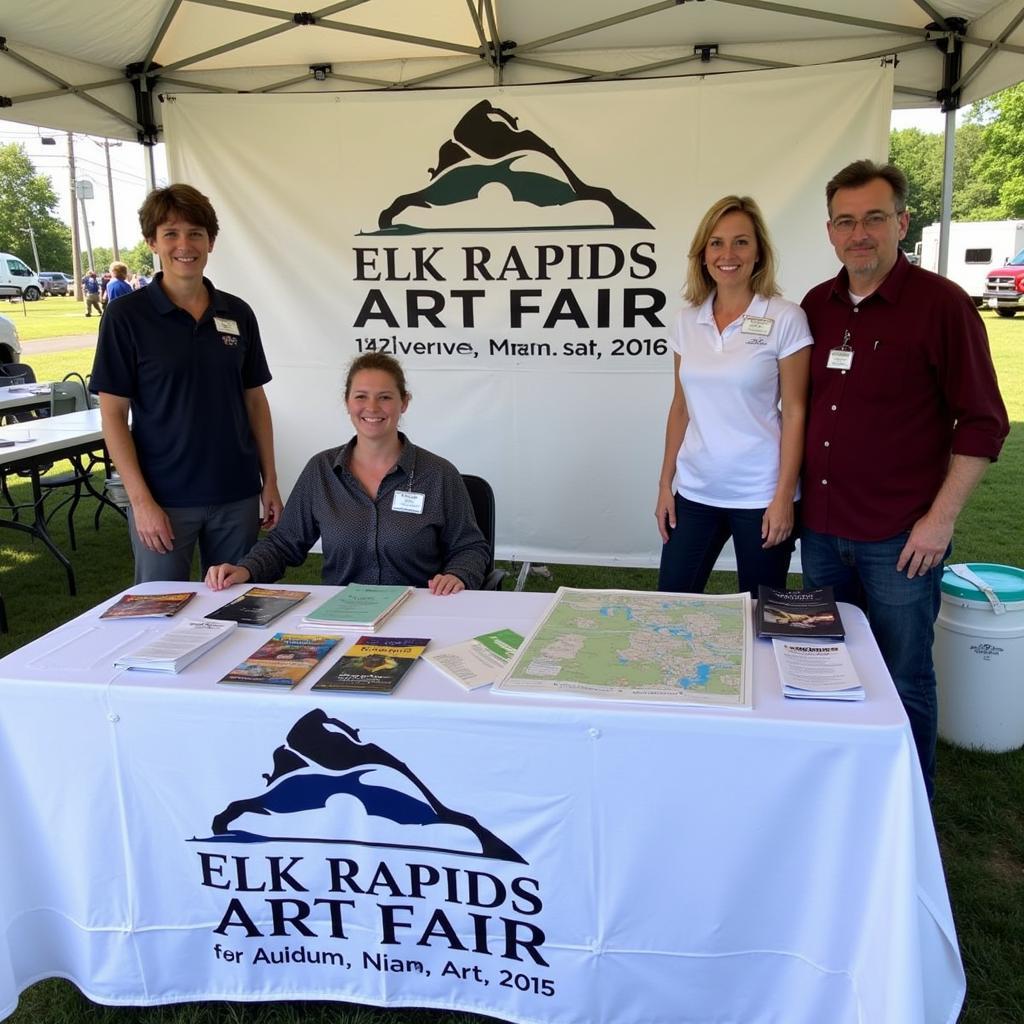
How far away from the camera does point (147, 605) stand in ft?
6.12

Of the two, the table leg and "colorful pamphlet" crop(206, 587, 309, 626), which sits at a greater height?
"colorful pamphlet" crop(206, 587, 309, 626)

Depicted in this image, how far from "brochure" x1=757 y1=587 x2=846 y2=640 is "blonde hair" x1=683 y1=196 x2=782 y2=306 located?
782 millimetres

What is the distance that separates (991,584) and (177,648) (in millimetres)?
2283

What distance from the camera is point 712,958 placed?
1.38 meters

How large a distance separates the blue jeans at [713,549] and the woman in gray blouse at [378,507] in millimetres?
553

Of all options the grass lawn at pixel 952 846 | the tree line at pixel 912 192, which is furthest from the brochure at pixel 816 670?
the tree line at pixel 912 192

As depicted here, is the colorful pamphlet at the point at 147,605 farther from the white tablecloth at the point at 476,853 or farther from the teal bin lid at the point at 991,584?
the teal bin lid at the point at 991,584

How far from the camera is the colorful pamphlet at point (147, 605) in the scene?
1.81 metres

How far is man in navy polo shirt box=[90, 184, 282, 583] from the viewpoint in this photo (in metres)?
2.22

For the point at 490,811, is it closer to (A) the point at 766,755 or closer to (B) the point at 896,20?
(A) the point at 766,755

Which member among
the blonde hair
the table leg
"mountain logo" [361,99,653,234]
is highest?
"mountain logo" [361,99,653,234]

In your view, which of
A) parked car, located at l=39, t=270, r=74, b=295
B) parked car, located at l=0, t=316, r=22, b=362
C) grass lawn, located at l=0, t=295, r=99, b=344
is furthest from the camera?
parked car, located at l=39, t=270, r=74, b=295

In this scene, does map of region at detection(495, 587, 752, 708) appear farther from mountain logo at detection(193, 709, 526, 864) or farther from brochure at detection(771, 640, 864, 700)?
mountain logo at detection(193, 709, 526, 864)

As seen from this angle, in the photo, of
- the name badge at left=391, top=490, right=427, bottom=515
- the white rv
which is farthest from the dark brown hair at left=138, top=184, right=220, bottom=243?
the white rv
